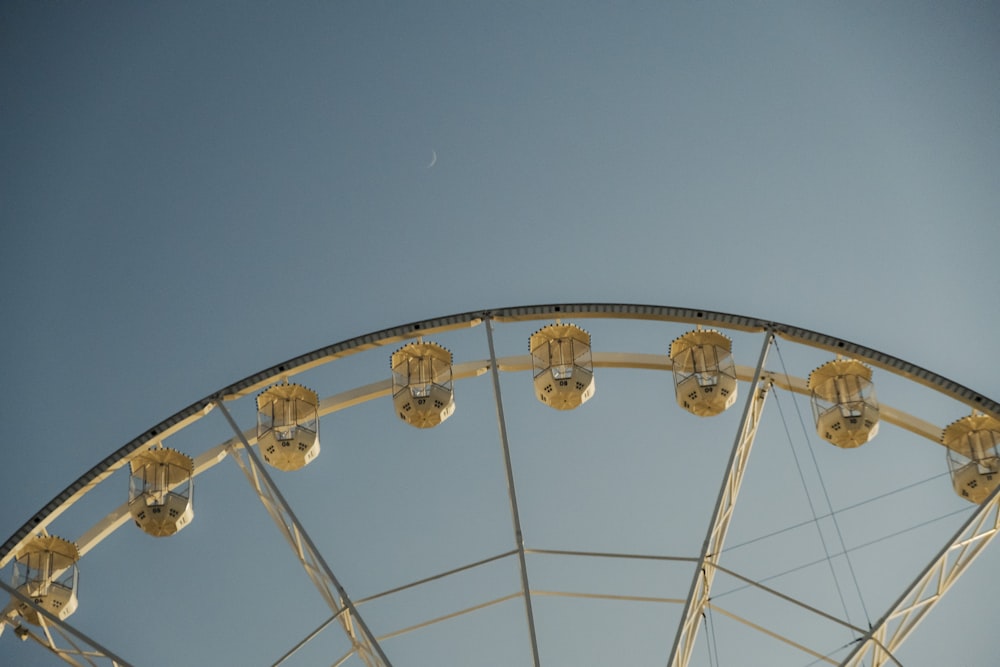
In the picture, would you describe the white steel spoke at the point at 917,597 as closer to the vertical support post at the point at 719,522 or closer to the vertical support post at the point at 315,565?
the vertical support post at the point at 719,522

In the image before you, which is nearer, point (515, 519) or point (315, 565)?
point (515, 519)

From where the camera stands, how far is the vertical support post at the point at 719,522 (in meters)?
19.0

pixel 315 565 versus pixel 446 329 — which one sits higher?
pixel 446 329

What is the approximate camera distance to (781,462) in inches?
1371

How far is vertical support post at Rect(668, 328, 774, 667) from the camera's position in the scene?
19.0m

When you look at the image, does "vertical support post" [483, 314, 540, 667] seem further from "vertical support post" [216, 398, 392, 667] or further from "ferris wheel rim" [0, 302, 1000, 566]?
"vertical support post" [216, 398, 392, 667]

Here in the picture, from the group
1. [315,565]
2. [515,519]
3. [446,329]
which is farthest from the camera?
[446,329]

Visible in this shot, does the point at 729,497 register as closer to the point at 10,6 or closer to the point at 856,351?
the point at 856,351

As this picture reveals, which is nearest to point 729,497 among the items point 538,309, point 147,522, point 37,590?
point 538,309

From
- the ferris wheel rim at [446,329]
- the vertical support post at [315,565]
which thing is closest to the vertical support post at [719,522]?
the ferris wheel rim at [446,329]

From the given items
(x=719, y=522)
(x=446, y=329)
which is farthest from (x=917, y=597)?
(x=446, y=329)

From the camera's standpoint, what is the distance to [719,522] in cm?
2044

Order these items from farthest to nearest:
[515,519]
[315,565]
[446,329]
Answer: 1. [446,329]
2. [315,565]
3. [515,519]

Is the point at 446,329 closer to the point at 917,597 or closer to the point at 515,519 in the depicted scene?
the point at 515,519
